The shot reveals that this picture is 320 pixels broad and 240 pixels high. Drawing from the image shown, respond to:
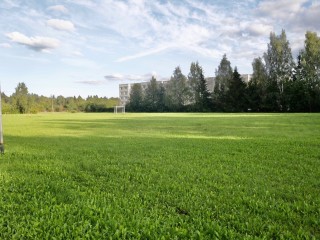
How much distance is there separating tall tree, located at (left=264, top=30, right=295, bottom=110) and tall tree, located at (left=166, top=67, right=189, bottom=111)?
23.2 m

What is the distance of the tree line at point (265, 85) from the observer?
5035 cm

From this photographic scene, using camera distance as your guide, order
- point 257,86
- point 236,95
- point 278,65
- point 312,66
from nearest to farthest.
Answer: point 312,66, point 278,65, point 257,86, point 236,95

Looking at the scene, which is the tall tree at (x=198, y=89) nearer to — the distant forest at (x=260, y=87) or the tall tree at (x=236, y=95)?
the distant forest at (x=260, y=87)

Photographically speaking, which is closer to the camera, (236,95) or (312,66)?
(312,66)

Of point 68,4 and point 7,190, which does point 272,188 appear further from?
point 68,4

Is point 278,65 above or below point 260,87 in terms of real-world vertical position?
above

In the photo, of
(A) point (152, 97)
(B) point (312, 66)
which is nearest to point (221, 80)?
(B) point (312, 66)

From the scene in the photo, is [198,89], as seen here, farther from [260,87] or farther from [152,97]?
[260,87]

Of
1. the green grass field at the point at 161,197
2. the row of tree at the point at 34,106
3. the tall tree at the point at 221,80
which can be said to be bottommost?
the green grass field at the point at 161,197

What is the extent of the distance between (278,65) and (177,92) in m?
26.7

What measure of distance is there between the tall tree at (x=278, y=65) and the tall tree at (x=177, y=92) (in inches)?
915

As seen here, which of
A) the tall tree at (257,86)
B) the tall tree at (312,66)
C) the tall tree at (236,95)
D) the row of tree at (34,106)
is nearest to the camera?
the tall tree at (312,66)

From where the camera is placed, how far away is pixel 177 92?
74312 millimetres

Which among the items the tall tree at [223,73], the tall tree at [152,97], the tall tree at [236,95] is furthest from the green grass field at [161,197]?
the tall tree at [152,97]
